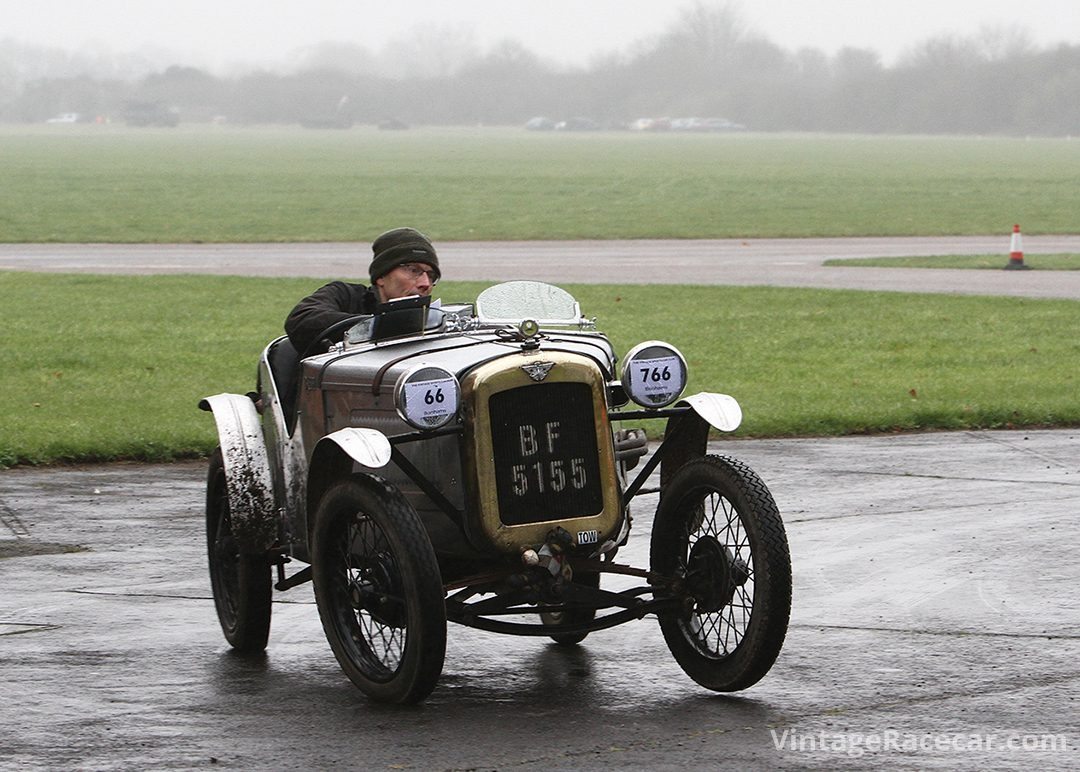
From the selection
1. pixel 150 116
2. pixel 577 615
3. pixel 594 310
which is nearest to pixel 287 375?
pixel 577 615

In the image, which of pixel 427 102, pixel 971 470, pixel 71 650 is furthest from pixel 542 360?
pixel 427 102

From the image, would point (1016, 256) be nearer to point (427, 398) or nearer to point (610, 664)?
point (610, 664)

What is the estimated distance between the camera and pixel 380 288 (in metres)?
6.74

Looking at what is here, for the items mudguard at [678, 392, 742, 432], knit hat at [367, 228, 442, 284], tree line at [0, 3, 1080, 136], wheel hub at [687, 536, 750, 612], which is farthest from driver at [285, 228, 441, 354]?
tree line at [0, 3, 1080, 136]

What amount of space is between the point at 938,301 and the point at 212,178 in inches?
1550

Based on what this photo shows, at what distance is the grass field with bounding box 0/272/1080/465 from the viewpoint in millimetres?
12211

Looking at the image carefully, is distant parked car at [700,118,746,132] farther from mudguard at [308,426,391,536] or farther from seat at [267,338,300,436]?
mudguard at [308,426,391,536]

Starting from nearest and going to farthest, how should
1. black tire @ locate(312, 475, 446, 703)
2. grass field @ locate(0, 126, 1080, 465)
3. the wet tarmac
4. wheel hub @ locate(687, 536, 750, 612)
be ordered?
the wet tarmac, black tire @ locate(312, 475, 446, 703), wheel hub @ locate(687, 536, 750, 612), grass field @ locate(0, 126, 1080, 465)

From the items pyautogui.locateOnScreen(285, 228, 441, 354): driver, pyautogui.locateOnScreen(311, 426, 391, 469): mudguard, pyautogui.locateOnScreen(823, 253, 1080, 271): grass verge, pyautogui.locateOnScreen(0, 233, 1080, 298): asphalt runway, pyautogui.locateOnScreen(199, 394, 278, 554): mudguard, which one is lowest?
pyautogui.locateOnScreen(823, 253, 1080, 271): grass verge

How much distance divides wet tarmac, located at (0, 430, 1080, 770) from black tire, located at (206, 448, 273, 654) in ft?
0.31

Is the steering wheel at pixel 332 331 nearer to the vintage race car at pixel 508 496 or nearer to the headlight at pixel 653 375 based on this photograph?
the vintage race car at pixel 508 496

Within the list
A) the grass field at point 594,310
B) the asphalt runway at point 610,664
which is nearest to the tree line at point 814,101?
the grass field at point 594,310

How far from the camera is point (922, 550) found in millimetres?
7977

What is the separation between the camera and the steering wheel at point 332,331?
635 cm
